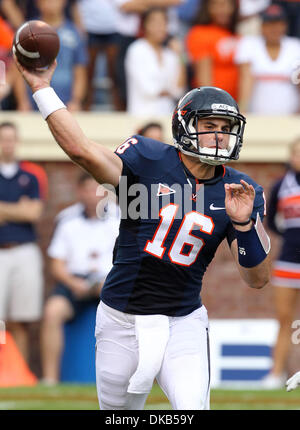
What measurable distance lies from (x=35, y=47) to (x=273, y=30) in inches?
192

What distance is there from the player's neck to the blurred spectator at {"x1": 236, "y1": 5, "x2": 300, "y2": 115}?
4.41m

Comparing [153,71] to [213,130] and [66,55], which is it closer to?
[66,55]

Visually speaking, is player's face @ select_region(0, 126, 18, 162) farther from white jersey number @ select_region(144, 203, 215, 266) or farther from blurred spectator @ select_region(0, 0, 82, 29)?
white jersey number @ select_region(144, 203, 215, 266)

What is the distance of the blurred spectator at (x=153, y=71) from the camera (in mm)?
8180

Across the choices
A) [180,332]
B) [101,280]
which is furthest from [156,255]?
[101,280]

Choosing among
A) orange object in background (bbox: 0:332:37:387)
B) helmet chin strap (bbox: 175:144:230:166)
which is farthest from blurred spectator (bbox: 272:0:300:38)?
helmet chin strap (bbox: 175:144:230:166)

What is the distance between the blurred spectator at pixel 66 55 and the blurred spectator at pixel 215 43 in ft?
3.42

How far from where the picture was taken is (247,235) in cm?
369

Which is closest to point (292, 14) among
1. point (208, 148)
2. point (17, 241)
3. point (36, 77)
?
point (17, 241)

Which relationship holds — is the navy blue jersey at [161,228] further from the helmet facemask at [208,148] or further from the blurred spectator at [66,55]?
the blurred spectator at [66,55]

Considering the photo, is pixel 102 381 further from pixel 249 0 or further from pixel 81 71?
pixel 249 0

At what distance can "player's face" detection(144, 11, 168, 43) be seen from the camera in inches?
321

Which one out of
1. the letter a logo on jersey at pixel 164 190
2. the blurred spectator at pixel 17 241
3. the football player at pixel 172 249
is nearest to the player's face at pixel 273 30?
the blurred spectator at pixel 17 241

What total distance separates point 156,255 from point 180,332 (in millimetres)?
342
